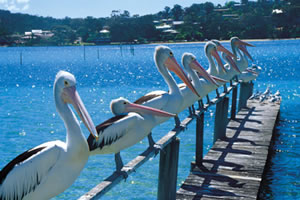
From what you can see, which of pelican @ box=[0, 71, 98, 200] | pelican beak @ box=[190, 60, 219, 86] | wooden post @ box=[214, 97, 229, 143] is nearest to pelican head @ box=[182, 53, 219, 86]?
pelican beak @ box=[190, 60, 219, 86]

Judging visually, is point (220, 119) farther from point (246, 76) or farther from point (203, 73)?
point (246, 76)

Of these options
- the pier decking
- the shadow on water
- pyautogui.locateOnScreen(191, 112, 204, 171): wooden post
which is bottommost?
the shadow on water

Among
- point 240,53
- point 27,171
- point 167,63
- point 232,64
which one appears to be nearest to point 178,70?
point 167,63

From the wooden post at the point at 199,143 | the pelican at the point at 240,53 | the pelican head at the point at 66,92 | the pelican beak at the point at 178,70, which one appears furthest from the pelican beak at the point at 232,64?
the pelican head at the point at 66,92

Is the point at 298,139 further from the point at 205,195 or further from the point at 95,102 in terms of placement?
the point at 95,102

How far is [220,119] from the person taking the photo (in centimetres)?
759

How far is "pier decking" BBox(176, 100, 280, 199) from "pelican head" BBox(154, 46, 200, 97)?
3.81 feet

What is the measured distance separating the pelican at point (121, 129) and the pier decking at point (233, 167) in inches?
49.8

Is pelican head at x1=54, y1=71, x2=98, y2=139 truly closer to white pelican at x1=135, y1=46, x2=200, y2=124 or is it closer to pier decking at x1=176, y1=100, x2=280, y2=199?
white pelican at x1=135, y1=46, x2=200, y2=124

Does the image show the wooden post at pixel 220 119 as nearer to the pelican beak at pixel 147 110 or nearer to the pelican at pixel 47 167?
the pelican beak at pixel 147 110

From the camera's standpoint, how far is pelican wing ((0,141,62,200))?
289 cm

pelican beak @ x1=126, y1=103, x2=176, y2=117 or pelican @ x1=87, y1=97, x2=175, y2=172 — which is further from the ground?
pelican beak @ x1=126, y1=103, x2=176, y2=117

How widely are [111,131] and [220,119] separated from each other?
408cm

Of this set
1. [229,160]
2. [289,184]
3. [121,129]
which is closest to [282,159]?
[289,184]
